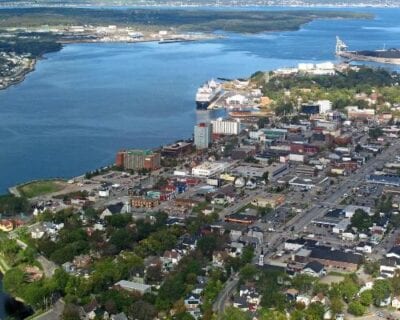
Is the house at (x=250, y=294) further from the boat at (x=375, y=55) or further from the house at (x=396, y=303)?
the boat at (x=375, y=55)

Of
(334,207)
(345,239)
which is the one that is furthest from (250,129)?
(345,239)

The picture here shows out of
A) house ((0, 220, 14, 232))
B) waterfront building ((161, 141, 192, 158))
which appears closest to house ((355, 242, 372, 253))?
house ((0, 220, 14, 232))

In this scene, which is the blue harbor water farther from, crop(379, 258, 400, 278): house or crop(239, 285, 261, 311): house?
crop(379, 258, 400, 278): house

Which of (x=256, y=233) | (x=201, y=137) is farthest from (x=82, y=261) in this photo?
(x=201, y=137)

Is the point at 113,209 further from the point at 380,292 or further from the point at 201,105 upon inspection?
the point at 201,105

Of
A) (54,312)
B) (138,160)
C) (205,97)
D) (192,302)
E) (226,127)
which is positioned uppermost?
(192,302)
